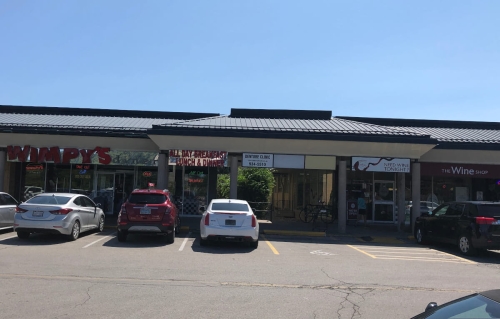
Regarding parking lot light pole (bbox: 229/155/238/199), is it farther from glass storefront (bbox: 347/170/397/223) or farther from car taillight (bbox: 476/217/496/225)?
car taillight (bbox: 476/217/496/225)

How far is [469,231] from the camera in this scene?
1308 cm

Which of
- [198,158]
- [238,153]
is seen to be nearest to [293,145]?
[238,153]

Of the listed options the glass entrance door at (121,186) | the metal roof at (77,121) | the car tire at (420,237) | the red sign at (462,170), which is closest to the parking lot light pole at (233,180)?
the metal roof at (77,121)

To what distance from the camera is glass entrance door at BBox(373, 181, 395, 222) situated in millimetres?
23625

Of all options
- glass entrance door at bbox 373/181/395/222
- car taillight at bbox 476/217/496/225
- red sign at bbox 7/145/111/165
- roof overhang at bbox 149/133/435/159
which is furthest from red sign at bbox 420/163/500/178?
red sign at bbox 7/145/111/165

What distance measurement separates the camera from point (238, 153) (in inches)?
751

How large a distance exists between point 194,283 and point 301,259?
165 inches

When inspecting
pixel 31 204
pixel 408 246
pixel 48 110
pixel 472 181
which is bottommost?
pixel 408 246

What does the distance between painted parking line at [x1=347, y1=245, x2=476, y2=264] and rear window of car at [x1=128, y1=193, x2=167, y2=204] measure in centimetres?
649

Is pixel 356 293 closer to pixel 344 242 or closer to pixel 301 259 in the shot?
pixel 301 259

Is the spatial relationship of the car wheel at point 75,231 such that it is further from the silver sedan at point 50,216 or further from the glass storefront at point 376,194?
the glass storefront at point 376,194

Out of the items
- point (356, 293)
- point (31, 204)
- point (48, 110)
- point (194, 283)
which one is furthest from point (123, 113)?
point (356, 293)

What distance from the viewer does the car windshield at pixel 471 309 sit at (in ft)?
9.86

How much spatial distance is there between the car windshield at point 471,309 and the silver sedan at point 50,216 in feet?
38.6
